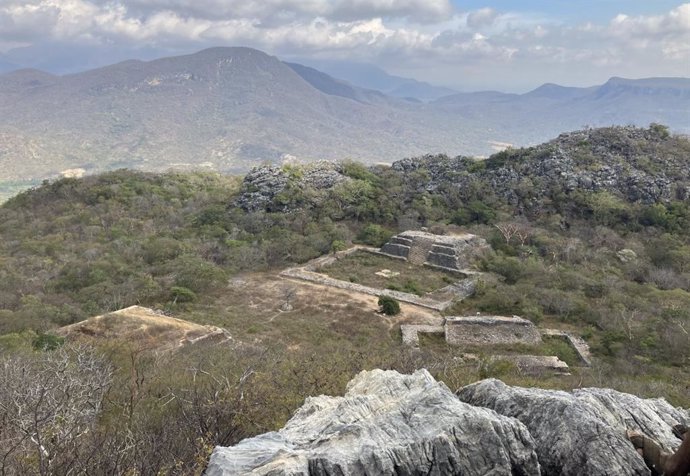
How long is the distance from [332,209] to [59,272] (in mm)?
20247

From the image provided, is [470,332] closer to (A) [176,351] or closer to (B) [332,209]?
(A) [176,351]

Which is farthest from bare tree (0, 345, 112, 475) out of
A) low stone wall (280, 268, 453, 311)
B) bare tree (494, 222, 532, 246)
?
bare tree (494, 222, 532, 246)

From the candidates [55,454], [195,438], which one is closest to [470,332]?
[195,438]

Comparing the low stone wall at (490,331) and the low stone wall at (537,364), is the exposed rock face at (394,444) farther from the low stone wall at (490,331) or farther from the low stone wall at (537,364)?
the low stone wall at (490,331)

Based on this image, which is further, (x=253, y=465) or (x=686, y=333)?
(x=686, y=333)

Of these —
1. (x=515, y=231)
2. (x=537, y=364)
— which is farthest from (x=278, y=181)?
(x=537, y=364)

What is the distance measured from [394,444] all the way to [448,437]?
2.10ft

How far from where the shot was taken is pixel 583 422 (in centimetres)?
630

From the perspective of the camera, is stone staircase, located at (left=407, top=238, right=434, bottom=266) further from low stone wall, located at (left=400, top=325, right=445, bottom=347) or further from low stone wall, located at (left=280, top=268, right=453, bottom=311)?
low stone wall, located at (left=400, top=325, right=445, bottom=347)

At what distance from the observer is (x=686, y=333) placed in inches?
758

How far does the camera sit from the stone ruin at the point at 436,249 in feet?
103

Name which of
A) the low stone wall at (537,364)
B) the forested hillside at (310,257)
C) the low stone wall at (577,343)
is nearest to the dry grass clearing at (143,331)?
the forested hillside at (310,257)

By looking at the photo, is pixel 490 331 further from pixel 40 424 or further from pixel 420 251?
pixel 40 424

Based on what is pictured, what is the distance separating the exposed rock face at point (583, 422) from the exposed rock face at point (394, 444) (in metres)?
0.47
